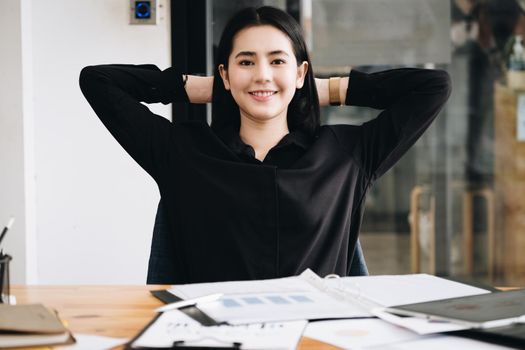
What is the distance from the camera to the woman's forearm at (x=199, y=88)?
71.8 inches

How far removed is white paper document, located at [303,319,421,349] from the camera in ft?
2.93

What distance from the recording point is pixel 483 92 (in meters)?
3.03

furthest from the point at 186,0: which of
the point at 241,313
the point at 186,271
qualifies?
the point at 241,313

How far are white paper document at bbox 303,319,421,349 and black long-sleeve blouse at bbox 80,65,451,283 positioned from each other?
564 mm

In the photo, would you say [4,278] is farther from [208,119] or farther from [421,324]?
[208,119]

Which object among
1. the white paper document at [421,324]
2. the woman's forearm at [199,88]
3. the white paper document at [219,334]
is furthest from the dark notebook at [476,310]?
the woman's forearm at [199,88]

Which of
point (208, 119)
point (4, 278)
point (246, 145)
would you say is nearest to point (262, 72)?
point (246, 145)

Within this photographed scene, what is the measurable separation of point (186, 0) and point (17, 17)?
0.64 m

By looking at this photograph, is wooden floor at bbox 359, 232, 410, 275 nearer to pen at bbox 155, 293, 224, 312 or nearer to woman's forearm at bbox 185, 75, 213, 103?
woman's forearm at bbox 185, 75, 213, 103

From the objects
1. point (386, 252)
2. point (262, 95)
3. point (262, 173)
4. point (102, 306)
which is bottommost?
point (386, 252)

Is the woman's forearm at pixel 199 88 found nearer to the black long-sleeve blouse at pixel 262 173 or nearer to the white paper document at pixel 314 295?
the black long-sleeve blouse at pixel 262 173

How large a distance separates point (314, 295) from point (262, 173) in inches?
19.8

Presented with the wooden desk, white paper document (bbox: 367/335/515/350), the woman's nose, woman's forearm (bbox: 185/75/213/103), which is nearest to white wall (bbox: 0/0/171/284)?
woman's forearm (bbox: 185/75/213/103)

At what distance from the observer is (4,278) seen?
1.04 meters
